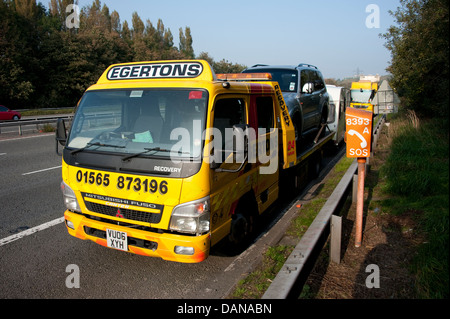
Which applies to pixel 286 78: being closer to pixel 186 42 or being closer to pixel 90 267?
pixel 90 267

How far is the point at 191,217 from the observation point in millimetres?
3357

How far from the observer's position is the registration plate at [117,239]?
140 inches

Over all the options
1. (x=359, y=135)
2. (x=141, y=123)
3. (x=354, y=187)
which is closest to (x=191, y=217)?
(x=141, y=123)

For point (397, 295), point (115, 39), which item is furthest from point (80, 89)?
point (397, 295)

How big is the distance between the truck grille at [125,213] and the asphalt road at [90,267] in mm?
763

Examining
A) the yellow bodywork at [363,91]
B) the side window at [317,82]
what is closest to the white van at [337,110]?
the side window at [317,82]

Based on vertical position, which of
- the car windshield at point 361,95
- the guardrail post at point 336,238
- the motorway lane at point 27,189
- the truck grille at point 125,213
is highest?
the car windshield at point 361,95

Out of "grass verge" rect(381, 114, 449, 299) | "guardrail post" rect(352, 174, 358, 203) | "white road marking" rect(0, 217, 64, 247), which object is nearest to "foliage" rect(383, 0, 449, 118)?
"grass verge" rect(381, 114, 449, 299)

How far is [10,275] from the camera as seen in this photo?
3848mm

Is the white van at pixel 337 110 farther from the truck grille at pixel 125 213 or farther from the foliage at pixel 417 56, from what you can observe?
the truck grille at pixel 125 213

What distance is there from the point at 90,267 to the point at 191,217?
1.62 metres

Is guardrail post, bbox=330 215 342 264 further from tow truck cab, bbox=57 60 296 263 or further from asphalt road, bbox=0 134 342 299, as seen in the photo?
tow truck cab, bbox=57 60 296 263

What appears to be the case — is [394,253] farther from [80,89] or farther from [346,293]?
[80,89]

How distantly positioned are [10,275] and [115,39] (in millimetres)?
49823
